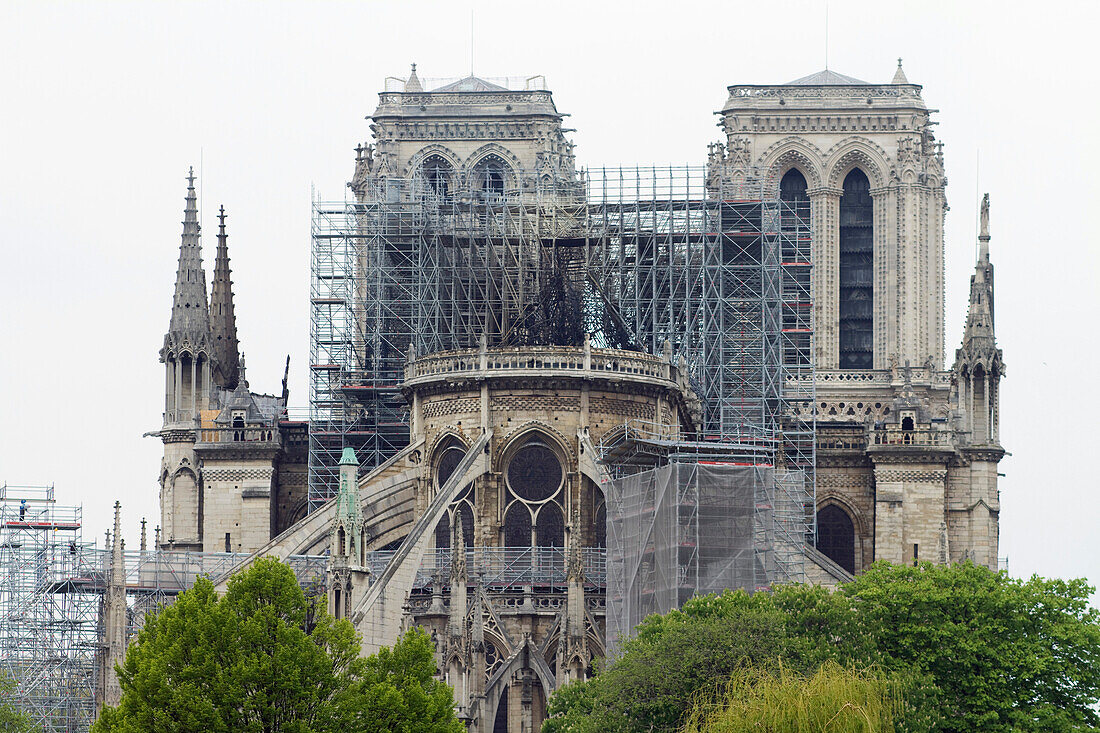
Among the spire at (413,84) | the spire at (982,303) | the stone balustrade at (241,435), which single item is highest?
the spire at (413,84)

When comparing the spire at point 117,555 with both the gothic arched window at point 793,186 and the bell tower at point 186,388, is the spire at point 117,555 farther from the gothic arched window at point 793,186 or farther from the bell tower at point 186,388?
the gothic arched window at point 793,186

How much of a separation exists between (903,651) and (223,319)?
50.4m

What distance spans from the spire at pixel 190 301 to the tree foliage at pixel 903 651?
129ft

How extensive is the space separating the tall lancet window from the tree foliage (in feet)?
155

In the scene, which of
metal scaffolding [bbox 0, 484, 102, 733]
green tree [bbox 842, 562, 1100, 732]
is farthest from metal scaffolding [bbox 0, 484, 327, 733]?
green tree [bbox 842, 562, 1100, 732]

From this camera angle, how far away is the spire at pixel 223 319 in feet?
381

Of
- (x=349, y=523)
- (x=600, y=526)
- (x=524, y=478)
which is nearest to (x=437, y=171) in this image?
(x=524, y=478)

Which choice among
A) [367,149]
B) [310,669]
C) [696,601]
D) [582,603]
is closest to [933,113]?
[367,149]

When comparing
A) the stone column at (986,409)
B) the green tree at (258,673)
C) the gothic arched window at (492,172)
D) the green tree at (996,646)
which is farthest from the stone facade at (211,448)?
the green tree at (258,673)

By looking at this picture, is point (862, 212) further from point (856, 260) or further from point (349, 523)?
point (349, 523)

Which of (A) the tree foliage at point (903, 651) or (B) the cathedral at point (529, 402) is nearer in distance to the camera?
(A) the tree foliage at point (903, 651)

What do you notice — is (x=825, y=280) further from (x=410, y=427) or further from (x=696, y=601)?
(x=696, y=601)

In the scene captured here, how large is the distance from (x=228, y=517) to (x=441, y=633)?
21699 millimetres

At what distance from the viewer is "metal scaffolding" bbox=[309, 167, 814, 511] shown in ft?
340
